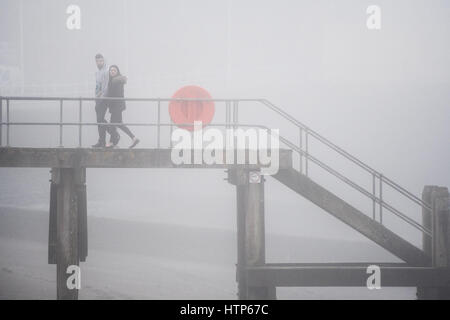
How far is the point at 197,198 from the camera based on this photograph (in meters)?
69.2

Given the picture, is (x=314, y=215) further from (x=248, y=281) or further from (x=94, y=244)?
(x=248, y=281)

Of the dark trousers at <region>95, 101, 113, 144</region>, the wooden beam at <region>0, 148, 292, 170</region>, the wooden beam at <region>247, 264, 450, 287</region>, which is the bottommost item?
the wooden beam at <region>247, 264, 450, 287</region>

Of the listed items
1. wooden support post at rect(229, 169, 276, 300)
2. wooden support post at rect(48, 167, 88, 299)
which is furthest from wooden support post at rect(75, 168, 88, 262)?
wooden support post at rect(229, 169, 276, 300)

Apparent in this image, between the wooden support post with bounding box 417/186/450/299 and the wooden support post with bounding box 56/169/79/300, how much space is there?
7033 mm

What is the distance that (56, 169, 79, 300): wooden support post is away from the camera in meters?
11.6

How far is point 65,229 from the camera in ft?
38.2

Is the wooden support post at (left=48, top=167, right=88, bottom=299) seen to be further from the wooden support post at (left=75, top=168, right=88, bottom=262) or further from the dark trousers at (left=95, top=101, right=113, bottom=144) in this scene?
the dark trousers at (left=95, top=101, right=113, bottom=144)

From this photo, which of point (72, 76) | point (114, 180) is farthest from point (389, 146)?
point (72, 76)

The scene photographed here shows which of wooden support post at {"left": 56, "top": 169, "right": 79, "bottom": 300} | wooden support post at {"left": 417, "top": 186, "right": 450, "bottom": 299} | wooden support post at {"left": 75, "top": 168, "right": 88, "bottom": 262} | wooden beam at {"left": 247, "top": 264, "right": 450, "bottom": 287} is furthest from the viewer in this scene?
wooden support post at {"left": 75, "top": 168, "right": 88, "bottom": 262}

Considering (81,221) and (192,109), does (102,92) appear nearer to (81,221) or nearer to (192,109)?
(192,109)

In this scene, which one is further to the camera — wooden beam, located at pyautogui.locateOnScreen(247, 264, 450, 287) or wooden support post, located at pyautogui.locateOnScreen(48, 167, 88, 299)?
wooden support post, located at pyautogui.locateOnScreen(48, 167, 88, 299)

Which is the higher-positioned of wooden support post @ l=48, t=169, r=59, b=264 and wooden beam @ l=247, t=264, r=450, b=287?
wooden support post @ l=48, t=169, r=59, b=264

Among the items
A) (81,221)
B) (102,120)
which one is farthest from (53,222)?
(102,120)

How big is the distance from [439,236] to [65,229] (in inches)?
291
